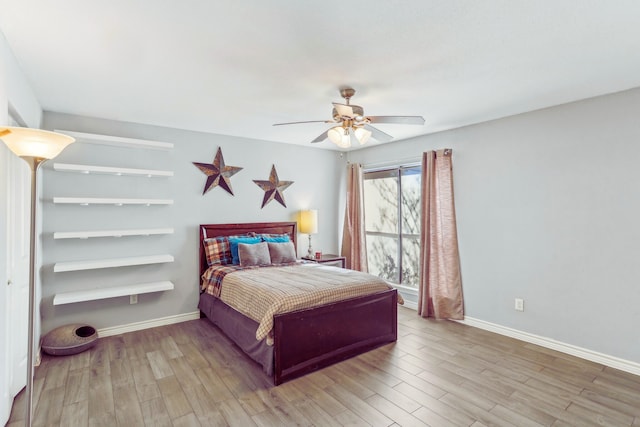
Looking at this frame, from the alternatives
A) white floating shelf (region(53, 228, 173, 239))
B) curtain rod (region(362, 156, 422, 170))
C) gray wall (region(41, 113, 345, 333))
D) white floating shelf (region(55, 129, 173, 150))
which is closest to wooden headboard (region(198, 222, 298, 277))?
gray wall (region(41, 113, 345, 333))

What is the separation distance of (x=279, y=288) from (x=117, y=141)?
239 centimetres

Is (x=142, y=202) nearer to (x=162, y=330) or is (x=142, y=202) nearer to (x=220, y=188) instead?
(x=220, y=188)

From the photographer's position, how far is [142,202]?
361 centimetres

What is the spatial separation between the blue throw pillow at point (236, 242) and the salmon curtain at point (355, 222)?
169 centimetres

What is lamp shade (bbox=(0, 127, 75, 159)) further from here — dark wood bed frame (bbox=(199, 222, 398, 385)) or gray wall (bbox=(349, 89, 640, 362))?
gray wall (bbox=(349, 89, 640, 362))

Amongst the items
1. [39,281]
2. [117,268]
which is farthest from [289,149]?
[39,281]

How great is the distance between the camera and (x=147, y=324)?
381cm

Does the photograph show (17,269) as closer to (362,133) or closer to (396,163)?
(362,133)

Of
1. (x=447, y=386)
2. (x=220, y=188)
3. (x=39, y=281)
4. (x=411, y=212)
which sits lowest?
(x=447, y=386)

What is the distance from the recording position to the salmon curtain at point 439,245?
4.03m

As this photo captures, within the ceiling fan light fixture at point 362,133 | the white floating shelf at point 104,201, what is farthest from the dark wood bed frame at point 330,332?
the white floating shelf at point 104,201

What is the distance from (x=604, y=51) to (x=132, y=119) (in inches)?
167

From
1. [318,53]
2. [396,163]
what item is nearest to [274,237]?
[396,163]

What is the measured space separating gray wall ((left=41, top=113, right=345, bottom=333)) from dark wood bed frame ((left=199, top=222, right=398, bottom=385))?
1982mm
